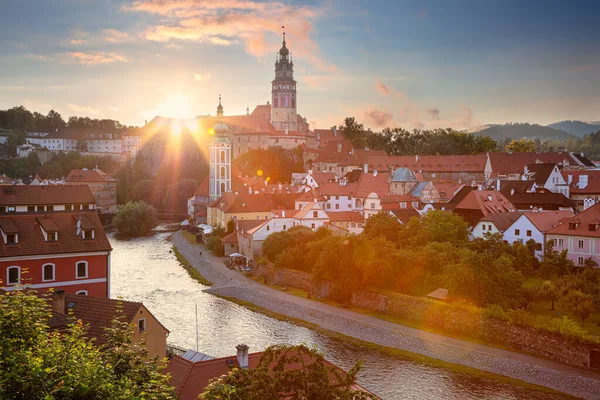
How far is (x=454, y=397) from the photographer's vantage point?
1980 cm

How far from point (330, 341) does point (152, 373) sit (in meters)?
17.9

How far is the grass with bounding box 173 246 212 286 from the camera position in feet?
123

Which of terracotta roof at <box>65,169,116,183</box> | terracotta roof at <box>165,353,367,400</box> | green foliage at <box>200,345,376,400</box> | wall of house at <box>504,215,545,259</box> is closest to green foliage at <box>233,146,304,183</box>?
terracotta roof at <box>65,169,116,183</box>

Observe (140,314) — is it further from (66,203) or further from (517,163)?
(517,163)

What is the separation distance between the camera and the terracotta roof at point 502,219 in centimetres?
3592

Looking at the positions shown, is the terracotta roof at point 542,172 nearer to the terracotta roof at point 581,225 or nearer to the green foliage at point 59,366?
the terracotta roof at point 581,225

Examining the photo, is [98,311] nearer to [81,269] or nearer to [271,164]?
[81,269]

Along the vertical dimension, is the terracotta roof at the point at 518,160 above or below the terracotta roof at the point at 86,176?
above

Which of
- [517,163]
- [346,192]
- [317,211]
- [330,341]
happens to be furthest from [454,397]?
[517,163]

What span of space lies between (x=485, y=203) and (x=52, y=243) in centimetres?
2934

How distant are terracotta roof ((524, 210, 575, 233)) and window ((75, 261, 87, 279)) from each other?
80.1 ft

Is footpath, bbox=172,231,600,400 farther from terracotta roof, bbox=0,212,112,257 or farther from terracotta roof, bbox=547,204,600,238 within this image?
terracotta roof, bbox=547,204,600,238

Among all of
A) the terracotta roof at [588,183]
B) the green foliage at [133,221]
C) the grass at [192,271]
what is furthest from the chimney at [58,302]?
the terracotta roof at [588,183]

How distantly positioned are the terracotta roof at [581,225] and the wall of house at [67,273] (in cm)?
2397
